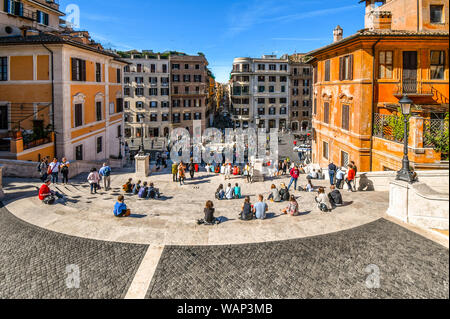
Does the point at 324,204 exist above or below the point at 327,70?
below

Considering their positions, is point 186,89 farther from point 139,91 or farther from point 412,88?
point 412,88

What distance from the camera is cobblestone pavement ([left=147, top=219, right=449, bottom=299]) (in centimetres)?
733

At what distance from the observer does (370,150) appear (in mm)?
21859

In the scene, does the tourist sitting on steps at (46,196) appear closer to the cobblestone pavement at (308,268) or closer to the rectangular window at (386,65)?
the cobblestone pavement at (308,268)

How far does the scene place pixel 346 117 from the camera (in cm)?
2430

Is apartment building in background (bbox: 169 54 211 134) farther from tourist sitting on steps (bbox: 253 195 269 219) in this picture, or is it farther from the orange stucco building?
tourist sitting on steps (bbox: 253 195 269 219)

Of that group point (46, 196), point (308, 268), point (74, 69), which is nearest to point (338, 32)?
point (74, 69)

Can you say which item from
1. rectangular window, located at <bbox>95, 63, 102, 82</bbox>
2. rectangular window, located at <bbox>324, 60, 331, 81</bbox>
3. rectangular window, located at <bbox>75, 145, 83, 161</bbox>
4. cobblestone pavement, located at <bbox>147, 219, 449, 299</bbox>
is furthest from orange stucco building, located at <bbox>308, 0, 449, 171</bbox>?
rectangular window, located at <bbox>95, 63, 102, 82</bbox>

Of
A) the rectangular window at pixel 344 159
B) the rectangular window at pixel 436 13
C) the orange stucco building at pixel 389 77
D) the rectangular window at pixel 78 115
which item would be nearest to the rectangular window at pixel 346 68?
the orange stucco building at pixel 389 77

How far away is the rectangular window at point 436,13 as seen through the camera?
2220 centimetres

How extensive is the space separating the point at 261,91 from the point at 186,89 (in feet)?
64.1

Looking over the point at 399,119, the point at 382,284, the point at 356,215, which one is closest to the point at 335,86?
the point at 399,119

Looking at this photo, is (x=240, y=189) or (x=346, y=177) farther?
(x=240, y=189)

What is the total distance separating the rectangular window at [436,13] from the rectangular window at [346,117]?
24.1ft
